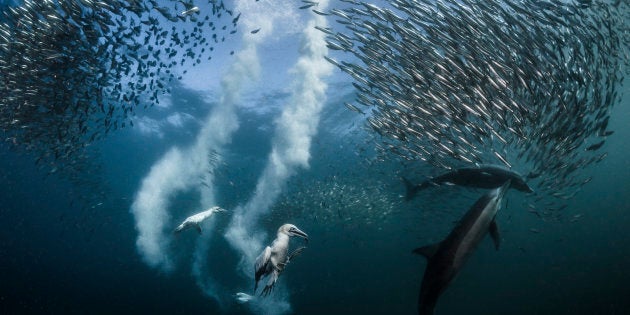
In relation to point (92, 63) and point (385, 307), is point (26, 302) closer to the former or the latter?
point (385, 307)

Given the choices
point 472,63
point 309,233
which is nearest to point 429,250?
point 472,63

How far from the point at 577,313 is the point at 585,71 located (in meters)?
34.6

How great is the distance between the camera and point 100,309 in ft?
125

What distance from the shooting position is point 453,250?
3330mm

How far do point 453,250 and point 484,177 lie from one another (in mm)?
5907

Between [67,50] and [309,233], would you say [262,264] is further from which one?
[309,233]

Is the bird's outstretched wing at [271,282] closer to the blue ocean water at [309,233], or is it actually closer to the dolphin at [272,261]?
the dolphin at [272,261]

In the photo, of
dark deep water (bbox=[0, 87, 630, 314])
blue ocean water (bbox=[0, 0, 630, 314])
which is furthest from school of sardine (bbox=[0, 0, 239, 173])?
dark deep water (bbox=[0, 87, 630, 314])

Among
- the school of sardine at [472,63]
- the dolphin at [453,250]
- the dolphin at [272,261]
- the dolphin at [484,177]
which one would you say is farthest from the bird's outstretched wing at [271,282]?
the dolphin at [484,177]

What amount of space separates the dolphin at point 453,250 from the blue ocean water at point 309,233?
8.77 m

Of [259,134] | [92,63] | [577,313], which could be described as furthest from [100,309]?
[577,313]

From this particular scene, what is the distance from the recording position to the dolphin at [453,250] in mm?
3324

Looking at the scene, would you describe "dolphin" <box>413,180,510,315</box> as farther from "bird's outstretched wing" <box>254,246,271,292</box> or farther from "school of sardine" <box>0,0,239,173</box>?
"school of sardine" <box>0,0,239,173</box>

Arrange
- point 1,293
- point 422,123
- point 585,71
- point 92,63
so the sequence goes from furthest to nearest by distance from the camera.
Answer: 1. point 1,293
2. point 92,63
3. point 585,71
4. point 422,123
